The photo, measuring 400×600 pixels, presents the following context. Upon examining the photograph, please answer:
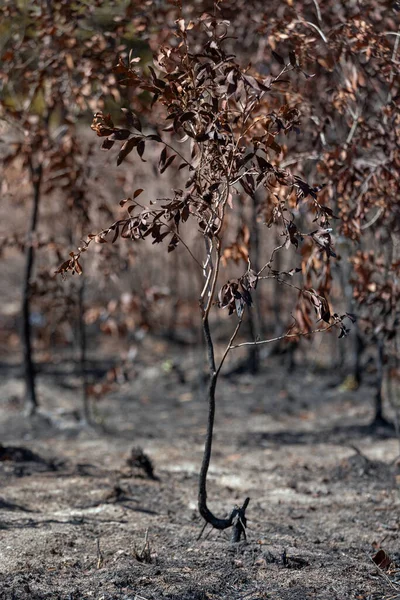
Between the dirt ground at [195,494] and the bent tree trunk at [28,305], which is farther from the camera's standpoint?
the bent tree trunk at [28,305]

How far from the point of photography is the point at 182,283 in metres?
14.0

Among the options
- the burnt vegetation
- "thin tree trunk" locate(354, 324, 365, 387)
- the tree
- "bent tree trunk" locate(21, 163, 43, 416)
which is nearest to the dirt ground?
the burnt vegetation

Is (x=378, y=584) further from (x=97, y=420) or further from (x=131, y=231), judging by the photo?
(x=97, y=420)

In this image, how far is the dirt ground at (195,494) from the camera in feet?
10.8

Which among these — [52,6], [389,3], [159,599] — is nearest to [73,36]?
[52,6]

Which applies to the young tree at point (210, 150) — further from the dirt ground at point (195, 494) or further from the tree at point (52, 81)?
the tree at point (52, 81)

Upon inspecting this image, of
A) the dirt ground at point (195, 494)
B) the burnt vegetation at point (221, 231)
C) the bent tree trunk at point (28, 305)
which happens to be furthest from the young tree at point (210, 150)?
the bent tree trunk at point (28, 305)

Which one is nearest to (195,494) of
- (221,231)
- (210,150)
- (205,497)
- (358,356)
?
(205,497)

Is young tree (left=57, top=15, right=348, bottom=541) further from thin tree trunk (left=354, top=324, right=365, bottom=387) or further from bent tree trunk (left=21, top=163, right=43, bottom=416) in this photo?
thin tree trunk (left=354, top=324, right=365, bottom=387)

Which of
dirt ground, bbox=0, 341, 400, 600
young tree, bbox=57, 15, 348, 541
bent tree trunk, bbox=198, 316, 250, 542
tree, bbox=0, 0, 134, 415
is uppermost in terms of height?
tree, bbox=0, 0, 134, 415

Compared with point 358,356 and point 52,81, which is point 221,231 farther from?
point 358,356

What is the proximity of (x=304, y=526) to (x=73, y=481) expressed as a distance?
5.74 ft

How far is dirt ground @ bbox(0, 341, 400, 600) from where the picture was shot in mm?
3291

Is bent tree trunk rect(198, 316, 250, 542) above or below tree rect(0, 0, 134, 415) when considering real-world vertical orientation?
below
